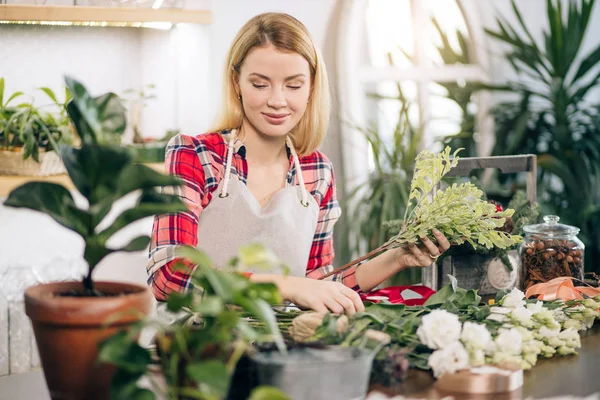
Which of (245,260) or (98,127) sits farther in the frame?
(98,127)

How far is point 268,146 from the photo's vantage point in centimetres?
213

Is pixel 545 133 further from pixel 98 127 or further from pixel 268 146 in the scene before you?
pixel 98 127

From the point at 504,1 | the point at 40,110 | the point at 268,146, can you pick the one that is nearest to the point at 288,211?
the point at 268,146

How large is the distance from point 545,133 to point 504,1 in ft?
2.67

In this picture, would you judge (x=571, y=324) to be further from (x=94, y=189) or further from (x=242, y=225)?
(x=94, y=189)

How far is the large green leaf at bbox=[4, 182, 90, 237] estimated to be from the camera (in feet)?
3.46

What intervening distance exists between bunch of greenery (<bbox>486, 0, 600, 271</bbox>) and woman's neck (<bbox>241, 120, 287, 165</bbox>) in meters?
2.10

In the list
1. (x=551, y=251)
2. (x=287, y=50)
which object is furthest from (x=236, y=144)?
(x=551, y=251)

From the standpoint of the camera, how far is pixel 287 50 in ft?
6.27

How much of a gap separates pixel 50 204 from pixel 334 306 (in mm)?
Answer: 560

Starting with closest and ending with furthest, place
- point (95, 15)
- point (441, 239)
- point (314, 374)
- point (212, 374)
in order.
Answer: point (212, 374) < point (314, 374) < point (441, 239) < point (95, 15)

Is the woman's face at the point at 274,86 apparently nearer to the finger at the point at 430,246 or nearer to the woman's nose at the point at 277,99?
the woman's nose at the point at 277,99

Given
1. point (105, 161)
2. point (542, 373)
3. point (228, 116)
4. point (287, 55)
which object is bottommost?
point (542, 373)

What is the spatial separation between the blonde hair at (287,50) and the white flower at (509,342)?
3.04 ft
